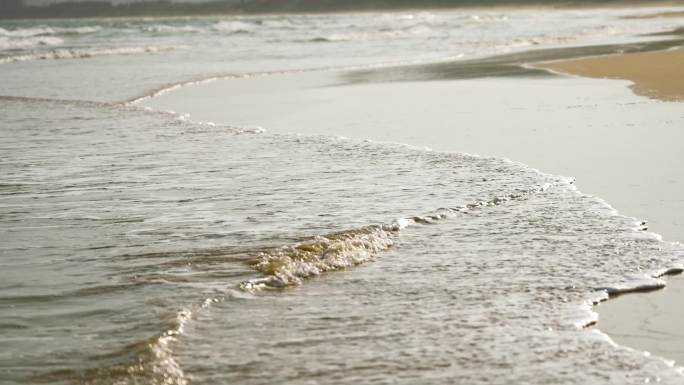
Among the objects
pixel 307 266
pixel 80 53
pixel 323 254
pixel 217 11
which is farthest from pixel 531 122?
pixel 217 11

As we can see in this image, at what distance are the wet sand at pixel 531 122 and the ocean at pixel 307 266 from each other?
20 cm

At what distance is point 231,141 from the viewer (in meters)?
8.82

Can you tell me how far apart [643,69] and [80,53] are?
18876 mm

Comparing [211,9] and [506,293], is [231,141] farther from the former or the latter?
[211,9]

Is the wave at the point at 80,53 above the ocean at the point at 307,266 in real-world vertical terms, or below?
below

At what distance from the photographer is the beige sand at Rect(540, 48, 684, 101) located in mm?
12023

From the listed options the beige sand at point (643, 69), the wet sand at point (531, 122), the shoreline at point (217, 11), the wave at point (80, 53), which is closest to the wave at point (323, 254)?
the wet sand at point (531, 122)

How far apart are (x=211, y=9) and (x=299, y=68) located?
108102mm

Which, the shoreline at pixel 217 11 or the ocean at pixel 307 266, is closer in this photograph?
the ocean at pixel 307 266

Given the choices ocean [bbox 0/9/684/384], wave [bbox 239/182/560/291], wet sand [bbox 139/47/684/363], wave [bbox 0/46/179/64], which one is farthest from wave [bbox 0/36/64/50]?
wave [bbox 239/182/560/291]

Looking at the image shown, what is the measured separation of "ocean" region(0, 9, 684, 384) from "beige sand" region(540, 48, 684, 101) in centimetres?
507

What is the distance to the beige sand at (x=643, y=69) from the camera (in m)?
12.0

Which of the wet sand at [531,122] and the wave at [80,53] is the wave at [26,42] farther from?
the wet sand at [531,122]

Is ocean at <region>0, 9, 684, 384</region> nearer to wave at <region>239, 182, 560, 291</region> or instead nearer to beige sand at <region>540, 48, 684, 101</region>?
wave at <region>239, 182, 560, 291</region>
